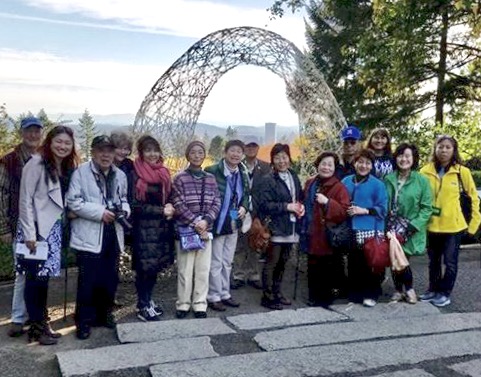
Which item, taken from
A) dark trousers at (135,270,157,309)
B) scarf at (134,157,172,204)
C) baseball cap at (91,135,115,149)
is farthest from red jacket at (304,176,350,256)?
baseball cap at (91,135,115,149)

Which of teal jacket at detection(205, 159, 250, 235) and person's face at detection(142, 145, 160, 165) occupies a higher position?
person's face at detection(142, 145, 160, 165)

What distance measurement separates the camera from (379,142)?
5.55 metres

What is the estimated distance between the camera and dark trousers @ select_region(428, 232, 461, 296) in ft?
17.5

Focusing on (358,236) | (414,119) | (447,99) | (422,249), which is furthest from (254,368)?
(414,119)

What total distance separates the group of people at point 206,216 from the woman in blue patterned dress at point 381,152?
1 cm

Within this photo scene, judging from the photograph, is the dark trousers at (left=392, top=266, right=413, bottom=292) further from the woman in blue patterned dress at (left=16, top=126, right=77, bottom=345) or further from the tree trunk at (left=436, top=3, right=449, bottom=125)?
the tree trunk at (left=436, top=3, right=449, bottom=125)

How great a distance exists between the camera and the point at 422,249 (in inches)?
208

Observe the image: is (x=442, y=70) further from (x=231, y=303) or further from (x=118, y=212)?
(x=118, y=212)

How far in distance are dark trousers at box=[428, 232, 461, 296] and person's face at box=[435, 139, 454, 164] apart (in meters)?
0.76

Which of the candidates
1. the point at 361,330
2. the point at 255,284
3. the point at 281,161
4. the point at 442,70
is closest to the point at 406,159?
the point at 281,161

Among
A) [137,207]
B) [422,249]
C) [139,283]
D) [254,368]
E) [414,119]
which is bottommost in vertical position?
[254,368]

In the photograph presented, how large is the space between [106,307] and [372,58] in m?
8.55

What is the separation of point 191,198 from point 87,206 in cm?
97

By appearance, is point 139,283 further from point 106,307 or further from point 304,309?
point 304,309
